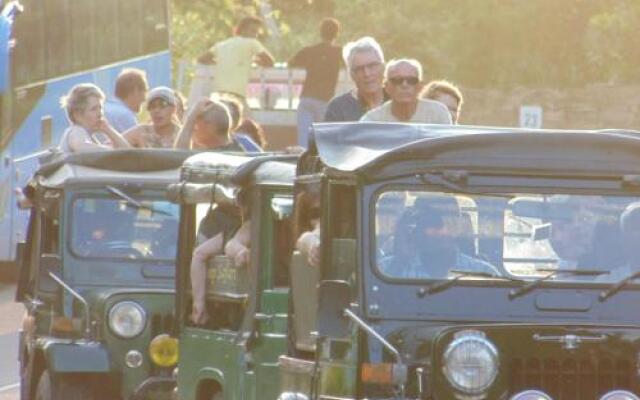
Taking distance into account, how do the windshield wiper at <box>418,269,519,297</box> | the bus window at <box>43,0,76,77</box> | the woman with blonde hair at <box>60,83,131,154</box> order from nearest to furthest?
1. the windshield wiper at <box>418,269,519,297</box>
2. the woman with blonde hair at <box>60,83,131,154</box>
3. the bus window at <box>43,0,76,77</box>

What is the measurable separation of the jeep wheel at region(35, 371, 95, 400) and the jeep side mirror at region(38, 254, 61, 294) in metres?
0.58

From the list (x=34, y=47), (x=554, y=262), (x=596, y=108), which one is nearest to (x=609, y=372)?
(x=554, y=262)

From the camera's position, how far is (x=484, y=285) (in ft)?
30.3

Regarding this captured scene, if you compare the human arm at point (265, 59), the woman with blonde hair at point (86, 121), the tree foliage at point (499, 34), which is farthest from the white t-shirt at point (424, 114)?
the tree foliage at point (499, 34)

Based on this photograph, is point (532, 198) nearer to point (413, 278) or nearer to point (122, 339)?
point (413, 278)

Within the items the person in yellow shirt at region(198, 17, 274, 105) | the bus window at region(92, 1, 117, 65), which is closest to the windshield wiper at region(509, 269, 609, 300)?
the person in yellow shirt at region(198, 17, 274, 105)

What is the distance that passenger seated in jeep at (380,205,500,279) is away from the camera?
9.23m

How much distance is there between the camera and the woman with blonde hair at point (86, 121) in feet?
53.0

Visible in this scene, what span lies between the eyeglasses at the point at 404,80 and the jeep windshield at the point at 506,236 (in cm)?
321

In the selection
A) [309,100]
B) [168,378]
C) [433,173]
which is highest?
[309,100]

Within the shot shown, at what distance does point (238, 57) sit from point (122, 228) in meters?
11.8

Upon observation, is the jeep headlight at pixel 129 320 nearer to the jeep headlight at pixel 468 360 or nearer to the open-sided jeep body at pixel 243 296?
the open-sided jeep body at pixel 243 296

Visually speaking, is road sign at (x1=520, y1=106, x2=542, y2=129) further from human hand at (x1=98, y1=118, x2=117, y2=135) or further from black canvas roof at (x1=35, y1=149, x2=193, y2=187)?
black canvas roof at (x1=35, y1=149, x2=193, y2=187)

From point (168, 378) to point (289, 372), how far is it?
3376mm
